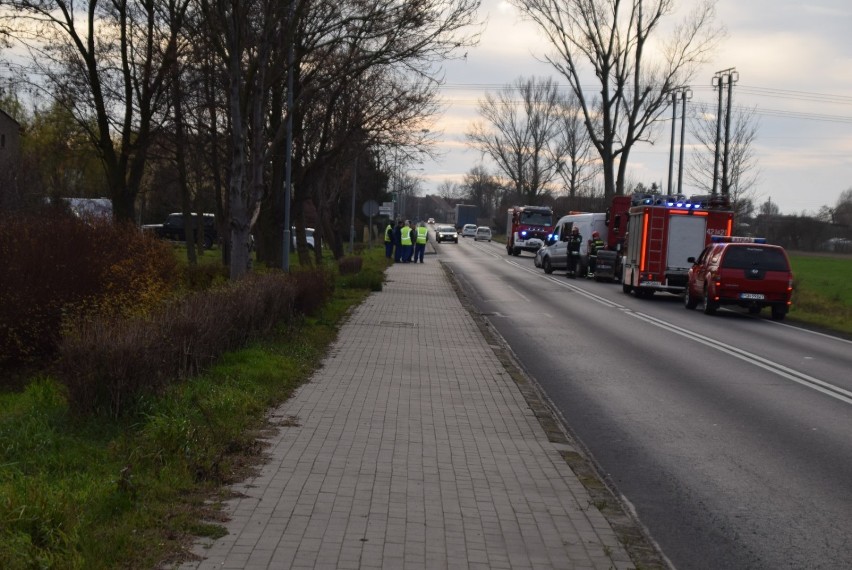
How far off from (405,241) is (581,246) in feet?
33.9

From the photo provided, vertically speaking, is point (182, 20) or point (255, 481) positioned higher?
point (182, 20)

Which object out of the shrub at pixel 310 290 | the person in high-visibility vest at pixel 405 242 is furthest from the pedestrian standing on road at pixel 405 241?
the shrub at pixel 310 290

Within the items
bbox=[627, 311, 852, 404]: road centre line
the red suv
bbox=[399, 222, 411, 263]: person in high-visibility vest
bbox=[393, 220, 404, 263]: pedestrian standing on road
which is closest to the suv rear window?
the red suv

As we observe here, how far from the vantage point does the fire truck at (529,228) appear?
2564 inches

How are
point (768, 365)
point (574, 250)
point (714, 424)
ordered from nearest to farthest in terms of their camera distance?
point (714, 424) → point (768, 365) → point (574, 250)

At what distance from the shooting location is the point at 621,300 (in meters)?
29.5

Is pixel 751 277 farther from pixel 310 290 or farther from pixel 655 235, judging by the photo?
pixel 310 290

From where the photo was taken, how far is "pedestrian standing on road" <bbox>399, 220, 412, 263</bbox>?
4888 centimetres

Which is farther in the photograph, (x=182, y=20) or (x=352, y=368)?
(x=182, y=20)

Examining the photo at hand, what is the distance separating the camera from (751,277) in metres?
24.5

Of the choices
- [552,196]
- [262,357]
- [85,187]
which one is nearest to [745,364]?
[262,357]

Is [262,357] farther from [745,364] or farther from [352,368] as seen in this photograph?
[745,364]

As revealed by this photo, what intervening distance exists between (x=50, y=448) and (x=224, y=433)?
1239 mm

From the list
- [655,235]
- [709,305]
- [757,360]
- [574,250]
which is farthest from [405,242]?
[757,360]
